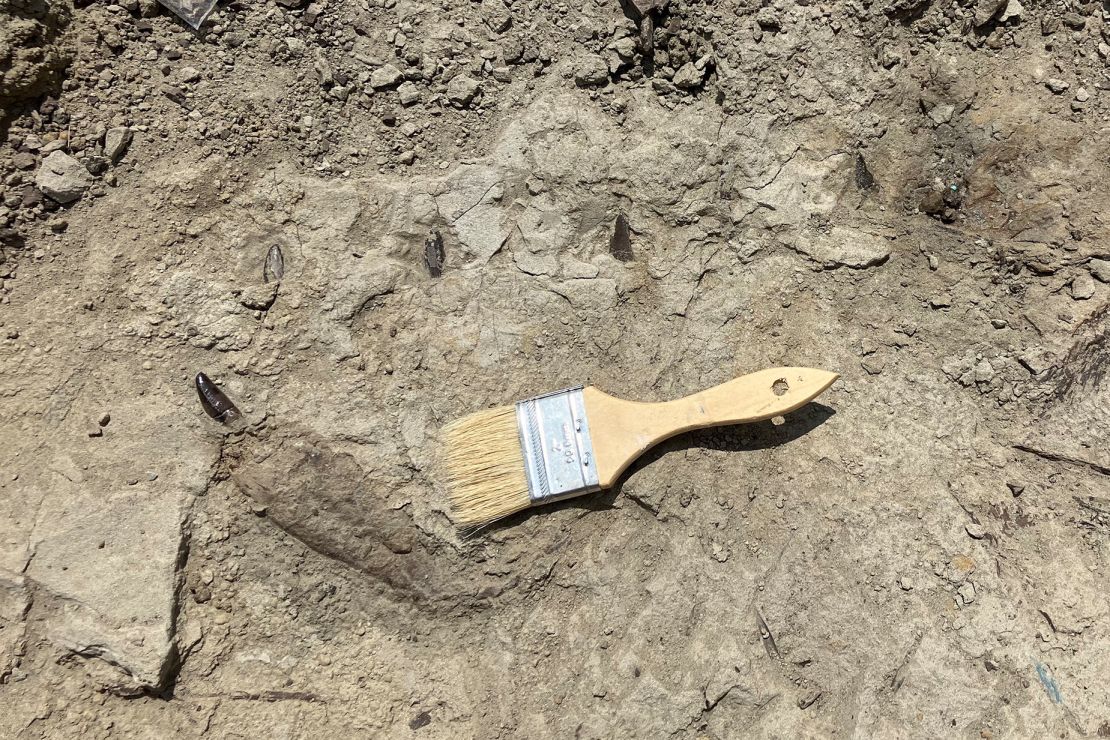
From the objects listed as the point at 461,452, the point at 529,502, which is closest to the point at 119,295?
the point at 461,452

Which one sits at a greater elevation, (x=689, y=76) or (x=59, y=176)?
(x=689, y=76)

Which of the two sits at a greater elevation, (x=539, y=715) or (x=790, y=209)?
(x=790, y=209)

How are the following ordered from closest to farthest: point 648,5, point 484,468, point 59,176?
point 484,468
point 59,176
point 648,5

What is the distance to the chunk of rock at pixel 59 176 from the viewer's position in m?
2.54

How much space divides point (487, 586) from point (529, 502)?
1.11ft

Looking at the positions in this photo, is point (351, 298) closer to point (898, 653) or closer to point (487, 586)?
point (487, 586)

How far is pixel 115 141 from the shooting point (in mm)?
2576

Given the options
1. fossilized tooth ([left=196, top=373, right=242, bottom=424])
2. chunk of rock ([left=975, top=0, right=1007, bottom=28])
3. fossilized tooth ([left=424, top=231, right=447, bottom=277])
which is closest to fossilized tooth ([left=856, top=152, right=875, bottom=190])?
chunk of rock ([left=975, top=0, right=1007, bottom=28])

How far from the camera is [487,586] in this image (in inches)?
98.0

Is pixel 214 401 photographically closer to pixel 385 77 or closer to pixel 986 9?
pixel 385 77

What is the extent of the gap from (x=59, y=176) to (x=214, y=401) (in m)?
1.00

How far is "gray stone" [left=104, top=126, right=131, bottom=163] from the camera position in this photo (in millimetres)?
2574

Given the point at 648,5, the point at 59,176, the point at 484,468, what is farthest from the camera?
the point at 648,5

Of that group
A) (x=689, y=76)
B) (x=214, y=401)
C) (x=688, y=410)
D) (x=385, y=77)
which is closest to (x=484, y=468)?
(x=688, y=410)
